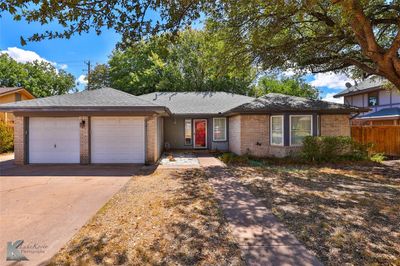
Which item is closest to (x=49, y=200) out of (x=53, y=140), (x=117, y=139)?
A: (x=117, y=139)

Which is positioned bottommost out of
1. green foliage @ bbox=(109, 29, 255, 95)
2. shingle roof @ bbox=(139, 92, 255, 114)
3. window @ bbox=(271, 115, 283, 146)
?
window @ bbox=(271, 115, 283, 146)

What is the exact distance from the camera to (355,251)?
3.58 metres

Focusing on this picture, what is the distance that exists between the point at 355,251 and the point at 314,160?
9070 mm

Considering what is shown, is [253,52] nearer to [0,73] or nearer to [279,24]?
[279,24]

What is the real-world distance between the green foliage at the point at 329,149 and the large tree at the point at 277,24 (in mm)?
3533

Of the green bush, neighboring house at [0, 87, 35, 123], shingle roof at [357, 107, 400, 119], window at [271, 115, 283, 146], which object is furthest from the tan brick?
shingle roof at [357, 107, 400, 119]

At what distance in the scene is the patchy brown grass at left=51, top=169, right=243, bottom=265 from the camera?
340cm

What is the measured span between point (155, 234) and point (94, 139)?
8.59 meters

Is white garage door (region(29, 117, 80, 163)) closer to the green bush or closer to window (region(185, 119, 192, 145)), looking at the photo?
the green bush

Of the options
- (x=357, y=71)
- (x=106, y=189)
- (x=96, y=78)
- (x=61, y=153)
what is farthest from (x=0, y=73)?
(x=357, y=71)

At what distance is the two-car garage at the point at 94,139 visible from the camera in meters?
11.5

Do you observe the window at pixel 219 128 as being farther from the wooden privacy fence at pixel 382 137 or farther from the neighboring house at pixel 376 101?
the neighboring house at pixel 376 101

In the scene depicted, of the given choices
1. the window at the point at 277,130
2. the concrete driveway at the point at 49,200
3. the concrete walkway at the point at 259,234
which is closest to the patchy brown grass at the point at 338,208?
the concrete walkway at the point at 259,234

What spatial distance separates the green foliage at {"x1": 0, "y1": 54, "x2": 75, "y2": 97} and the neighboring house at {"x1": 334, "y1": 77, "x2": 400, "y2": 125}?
1480 inches
